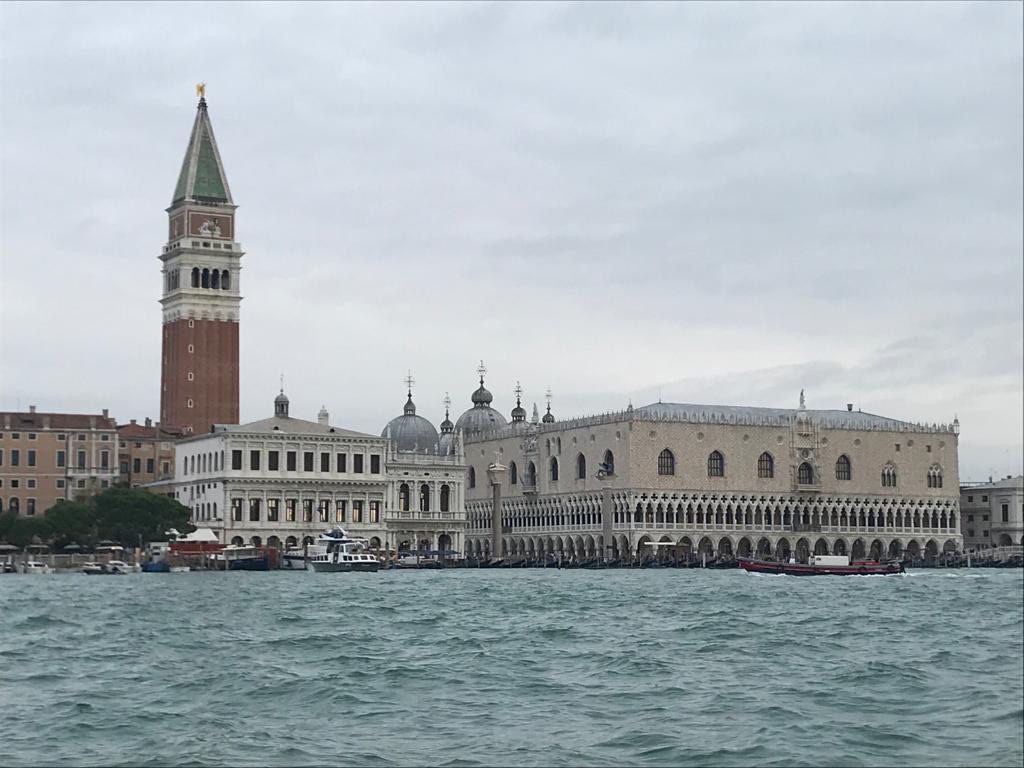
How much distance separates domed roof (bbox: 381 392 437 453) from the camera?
12743 cm

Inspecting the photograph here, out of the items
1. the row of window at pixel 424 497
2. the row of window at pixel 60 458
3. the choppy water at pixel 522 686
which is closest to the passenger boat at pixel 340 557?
the row of window at pixel 424 497

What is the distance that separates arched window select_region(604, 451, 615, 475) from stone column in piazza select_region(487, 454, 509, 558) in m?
11.1

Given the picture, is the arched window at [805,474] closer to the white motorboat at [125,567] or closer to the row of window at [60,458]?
the row of window at [60,458]

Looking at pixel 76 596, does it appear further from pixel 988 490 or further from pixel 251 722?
pixel 988 490

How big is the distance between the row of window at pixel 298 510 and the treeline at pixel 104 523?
7.99 metres

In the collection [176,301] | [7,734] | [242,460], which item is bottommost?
[7,734]

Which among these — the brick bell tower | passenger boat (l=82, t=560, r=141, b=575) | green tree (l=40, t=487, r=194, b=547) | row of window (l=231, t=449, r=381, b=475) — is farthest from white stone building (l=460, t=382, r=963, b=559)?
A: passenger boat (l=82, t=560, r=141, b=575)

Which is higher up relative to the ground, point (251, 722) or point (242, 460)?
point (242, 460)

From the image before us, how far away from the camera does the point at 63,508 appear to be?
92.3 metres

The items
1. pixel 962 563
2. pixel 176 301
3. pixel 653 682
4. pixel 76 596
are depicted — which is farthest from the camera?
pixel 176 301

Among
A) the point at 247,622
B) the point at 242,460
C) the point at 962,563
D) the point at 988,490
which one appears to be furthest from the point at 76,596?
the point at 988,490

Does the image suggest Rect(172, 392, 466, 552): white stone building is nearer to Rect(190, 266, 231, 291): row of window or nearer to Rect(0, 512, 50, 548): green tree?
Rect(0, 512, 50, 548): green tree

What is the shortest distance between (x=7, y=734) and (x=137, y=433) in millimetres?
94927

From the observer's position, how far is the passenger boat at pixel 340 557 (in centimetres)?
8706
